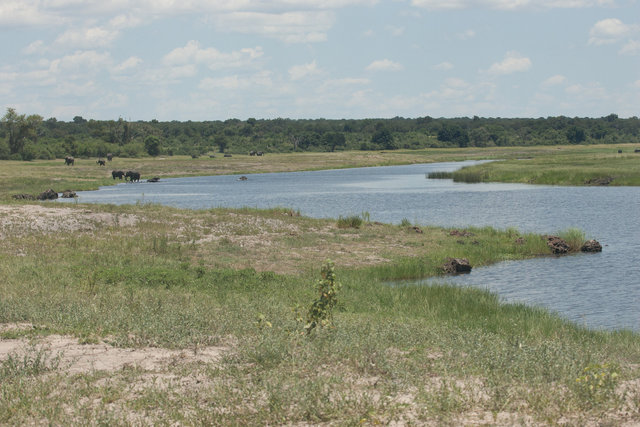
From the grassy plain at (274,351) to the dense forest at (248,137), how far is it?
282 feet

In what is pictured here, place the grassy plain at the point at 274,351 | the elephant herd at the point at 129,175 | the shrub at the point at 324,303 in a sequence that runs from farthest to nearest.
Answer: the elephant herd at the point at 129,175 < the shrub at the point at 324,303 < the grassy plain at the point at 274,351

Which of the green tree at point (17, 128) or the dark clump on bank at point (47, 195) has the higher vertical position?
the green tree at point (17, 128)

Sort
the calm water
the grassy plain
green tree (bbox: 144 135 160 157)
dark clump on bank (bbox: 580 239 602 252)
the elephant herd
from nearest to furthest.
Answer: the grassy plain
the calm water
dark clump on bank (bbox: 580 239 602 252)
the elephant herd
green tree (bbox: 144 135 160 157)

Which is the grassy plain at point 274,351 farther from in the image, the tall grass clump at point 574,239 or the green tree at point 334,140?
the green tree at point 334,140

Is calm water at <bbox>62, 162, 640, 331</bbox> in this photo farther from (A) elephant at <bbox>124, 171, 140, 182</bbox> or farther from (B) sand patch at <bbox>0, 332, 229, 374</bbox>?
(B) sand patch at <bbox>0, 332, 229, 374</bbox>

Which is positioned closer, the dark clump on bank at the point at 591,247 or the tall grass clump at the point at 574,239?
the dark clump on bank at the point at 591,247

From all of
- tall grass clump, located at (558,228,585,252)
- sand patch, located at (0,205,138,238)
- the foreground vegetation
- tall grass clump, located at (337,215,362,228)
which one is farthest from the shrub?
the foreground vegetation

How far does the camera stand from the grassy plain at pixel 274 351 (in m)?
7.54

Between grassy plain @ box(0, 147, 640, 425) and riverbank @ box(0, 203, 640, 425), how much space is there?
28 mm

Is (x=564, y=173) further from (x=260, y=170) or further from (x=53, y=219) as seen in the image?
(x=53, y=219)

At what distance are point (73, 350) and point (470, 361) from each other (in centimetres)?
580

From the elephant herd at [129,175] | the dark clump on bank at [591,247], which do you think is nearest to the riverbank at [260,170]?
the elephant herd at [129,175]

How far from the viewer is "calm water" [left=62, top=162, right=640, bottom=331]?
18.4 m

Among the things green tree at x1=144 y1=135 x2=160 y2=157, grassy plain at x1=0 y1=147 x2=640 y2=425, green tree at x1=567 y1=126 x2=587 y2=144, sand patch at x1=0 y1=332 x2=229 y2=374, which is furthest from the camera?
green tree at x1=567 y1=126 x2=587 y2=144
